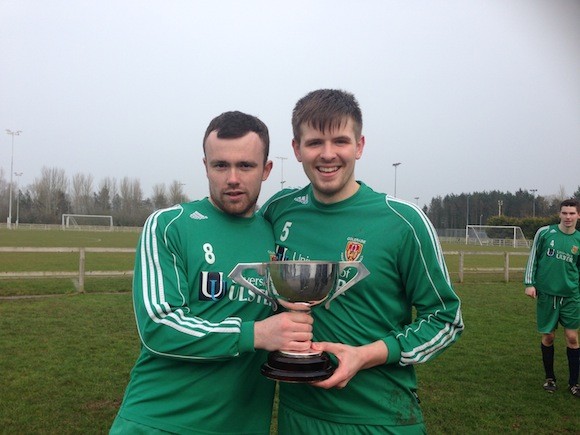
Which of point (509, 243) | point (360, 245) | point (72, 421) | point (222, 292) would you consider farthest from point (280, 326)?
point (509, 243)

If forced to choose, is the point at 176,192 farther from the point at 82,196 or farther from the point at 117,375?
the point at 117,375

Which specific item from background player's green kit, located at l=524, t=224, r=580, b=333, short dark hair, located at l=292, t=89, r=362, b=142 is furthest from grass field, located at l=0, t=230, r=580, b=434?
short dark hair, located at l=292, t=89, r=362, b=142

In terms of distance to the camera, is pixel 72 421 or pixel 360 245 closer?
pixel 360 245

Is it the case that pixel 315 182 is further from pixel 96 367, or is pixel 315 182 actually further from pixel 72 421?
pixel 96 367

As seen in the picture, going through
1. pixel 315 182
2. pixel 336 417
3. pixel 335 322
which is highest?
pixel 315 182

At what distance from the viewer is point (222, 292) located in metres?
2.07

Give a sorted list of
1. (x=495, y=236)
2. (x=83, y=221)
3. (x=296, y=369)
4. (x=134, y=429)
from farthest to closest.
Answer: (x=83, y=221)
(x=495, y=236)
(x=134, y=429)
(x=296, y=369)

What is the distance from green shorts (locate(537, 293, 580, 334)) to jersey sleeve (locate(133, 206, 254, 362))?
5656 millimetres

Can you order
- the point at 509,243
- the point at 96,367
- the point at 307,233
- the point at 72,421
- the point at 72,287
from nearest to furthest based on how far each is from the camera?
1. the point at 307,233
2. the point at 72,421
3. the point at 96,367
4. the point at 72,287
5. the point at 509,243

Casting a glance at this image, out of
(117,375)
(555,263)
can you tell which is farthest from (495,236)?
(117,375)

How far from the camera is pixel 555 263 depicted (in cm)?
639

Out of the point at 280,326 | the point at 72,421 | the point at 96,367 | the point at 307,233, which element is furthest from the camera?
the point at 96,367

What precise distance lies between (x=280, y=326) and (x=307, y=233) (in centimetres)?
63

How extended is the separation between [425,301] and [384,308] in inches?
6.8
